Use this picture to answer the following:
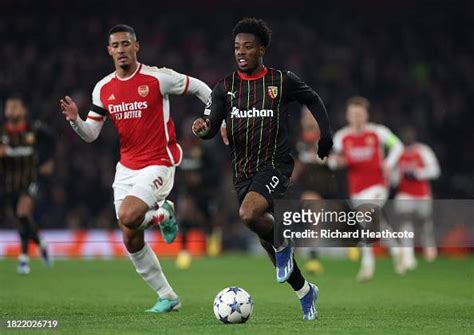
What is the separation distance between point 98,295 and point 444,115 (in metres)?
14.6

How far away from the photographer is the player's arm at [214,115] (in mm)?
7781

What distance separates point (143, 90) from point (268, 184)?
1.72 metres

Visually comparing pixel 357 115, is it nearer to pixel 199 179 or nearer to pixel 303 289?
pixel 199 179

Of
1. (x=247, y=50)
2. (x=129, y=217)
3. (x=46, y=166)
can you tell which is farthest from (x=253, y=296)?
(x=46, y=166)

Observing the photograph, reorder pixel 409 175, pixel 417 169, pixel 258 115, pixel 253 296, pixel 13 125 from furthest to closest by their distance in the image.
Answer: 1. pixel 409 175
2. pixel 417 169
3. pixel 13 125
4. pixel 253 296
5. pixel 258 115

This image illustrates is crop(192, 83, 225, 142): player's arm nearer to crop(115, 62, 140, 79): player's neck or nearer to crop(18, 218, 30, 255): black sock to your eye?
crop(115, 62, 140, 79): player's neck

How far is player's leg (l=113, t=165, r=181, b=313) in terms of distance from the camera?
8.40m

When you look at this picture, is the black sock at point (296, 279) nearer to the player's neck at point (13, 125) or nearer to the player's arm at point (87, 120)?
the player's arm at point (87, 120)

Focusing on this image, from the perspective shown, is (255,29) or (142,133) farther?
(142,133)

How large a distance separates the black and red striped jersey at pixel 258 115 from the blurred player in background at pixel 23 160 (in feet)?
21.5

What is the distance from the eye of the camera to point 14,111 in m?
13.8

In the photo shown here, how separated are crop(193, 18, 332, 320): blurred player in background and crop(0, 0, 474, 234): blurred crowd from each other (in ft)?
43.7

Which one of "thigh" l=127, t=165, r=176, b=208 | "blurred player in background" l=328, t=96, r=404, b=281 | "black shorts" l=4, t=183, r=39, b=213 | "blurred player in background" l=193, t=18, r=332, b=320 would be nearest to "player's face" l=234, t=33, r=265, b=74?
"blurred player in background" l=193, t=18, r=332, b=320

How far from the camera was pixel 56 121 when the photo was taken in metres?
22.8
